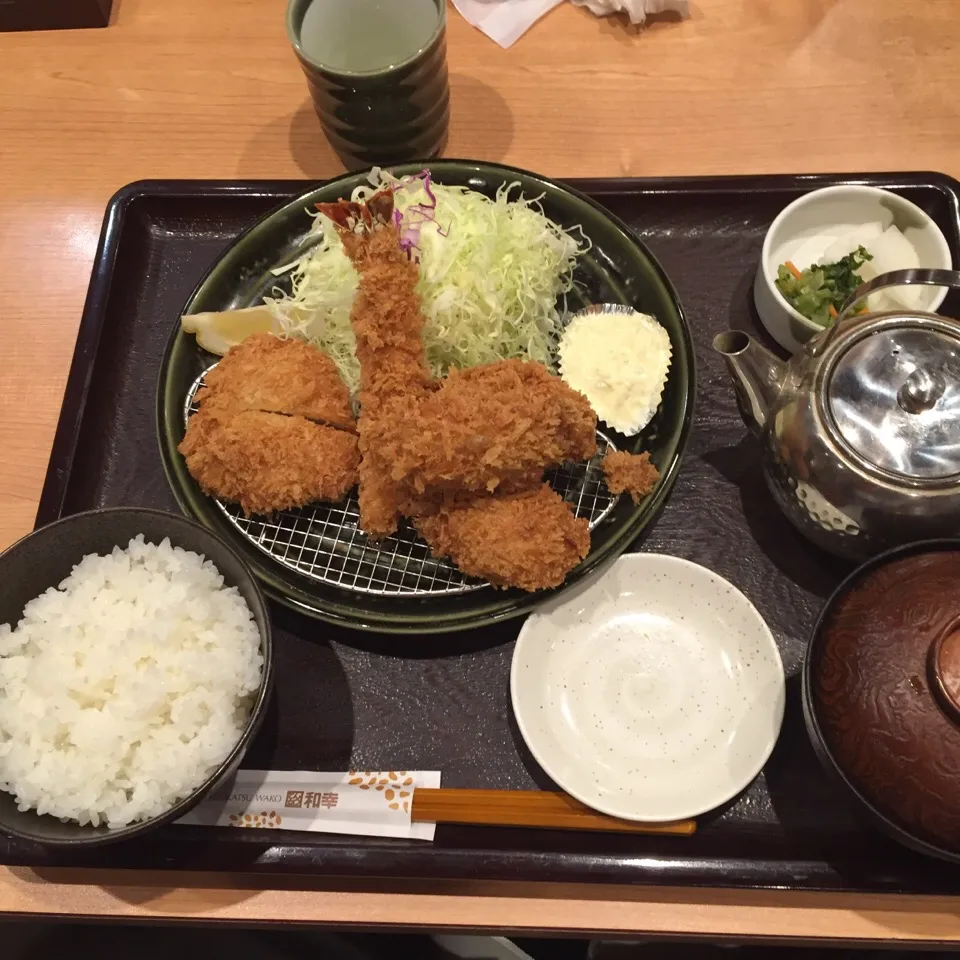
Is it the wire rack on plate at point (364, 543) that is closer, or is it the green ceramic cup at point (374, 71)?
the wire rack on plate at point (364, 543)

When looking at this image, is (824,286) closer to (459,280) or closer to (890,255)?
(890,255)

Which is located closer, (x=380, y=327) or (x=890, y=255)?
(x=380, y=327)

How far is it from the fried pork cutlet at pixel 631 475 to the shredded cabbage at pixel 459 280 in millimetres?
352

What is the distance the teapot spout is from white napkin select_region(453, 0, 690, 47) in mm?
1255

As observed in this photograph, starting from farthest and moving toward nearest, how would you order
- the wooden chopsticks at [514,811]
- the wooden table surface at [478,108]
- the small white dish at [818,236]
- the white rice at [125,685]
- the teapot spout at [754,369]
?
the wooden table surface at [478,108]
the small white dish at [818,236]
the teapot spout at [754,369]
the wooden chopsticks at [514,811]
the white rice at [125,685]

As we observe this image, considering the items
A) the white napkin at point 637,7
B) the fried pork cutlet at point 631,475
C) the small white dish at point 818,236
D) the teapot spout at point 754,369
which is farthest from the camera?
the white napkin at point 637,7

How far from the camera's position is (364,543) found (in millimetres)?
1675

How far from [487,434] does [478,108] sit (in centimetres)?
112

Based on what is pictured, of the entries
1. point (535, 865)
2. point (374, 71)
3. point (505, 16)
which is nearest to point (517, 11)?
point (505, 16)

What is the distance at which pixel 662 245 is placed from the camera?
77.8 inches

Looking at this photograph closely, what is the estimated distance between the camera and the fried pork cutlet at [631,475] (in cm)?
162

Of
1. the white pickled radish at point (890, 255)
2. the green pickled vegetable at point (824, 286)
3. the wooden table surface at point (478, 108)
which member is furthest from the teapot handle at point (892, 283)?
the wooden table surface at point (478, 108)

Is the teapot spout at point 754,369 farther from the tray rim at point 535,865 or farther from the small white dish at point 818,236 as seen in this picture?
the tray rim at point 535,865

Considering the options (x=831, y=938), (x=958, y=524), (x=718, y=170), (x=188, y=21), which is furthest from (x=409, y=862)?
(x=188, y=21)
